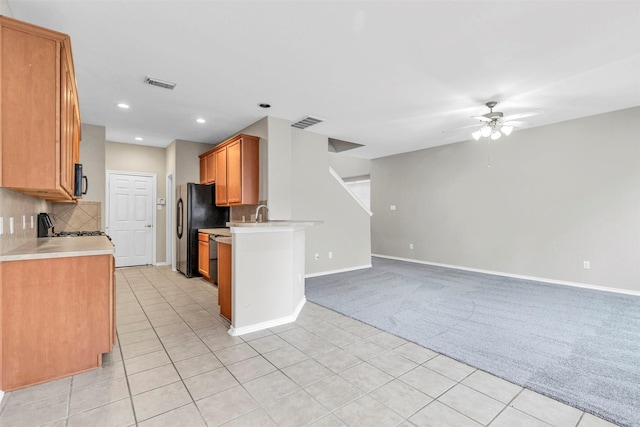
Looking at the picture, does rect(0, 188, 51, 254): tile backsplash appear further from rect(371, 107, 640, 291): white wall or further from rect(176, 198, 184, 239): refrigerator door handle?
rect(371, 107, 640, 291): white wall

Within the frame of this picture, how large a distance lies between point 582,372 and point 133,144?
7.85 meters

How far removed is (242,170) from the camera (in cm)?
479

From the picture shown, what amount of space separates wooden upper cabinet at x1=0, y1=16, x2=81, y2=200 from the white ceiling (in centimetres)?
43

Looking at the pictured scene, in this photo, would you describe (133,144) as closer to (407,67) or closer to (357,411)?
→ (407,67)

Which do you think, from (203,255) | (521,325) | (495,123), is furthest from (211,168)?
(521,325)

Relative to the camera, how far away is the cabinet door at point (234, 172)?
15.9 feet

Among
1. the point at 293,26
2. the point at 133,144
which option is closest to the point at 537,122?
the point at 293,26

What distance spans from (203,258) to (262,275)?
2.62 metres


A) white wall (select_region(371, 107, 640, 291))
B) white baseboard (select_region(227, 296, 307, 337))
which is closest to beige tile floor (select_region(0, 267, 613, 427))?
white baseboard (select_region(227, 296, 307, 337))

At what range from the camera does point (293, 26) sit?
2.46 meters

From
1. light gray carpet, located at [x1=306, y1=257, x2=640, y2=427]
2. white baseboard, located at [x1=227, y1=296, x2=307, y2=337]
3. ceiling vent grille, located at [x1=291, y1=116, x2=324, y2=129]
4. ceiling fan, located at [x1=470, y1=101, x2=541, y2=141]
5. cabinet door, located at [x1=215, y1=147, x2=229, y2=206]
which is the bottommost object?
light gray carpet, located at [x1=306, y1=257, x2=640, y2=427]

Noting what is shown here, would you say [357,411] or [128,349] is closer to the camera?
[357,411]

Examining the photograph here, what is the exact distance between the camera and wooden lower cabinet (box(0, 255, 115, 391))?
6.51 ft

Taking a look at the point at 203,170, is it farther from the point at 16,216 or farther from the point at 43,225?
the point at 16,216
